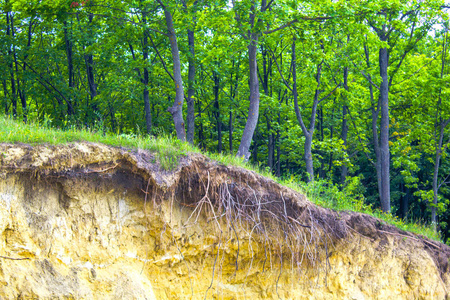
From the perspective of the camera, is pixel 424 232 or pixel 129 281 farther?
pixel 424 232

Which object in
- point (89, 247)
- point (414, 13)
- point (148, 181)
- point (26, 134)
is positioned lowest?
point (89, 247)

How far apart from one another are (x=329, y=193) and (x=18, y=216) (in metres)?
7.17

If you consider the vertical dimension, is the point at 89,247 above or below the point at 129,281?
above

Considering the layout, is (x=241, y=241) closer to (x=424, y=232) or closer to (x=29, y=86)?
(x=424, y=232)

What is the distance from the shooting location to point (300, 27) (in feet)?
35.8

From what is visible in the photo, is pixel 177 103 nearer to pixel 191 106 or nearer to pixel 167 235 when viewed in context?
pixel 191 106

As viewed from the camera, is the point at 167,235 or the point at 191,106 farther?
the point at 191,106

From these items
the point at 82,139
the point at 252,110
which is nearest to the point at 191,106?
the point at 252,110

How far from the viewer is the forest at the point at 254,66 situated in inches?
429

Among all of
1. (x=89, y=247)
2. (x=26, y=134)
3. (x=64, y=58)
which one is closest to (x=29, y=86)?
(x=64, y=58)

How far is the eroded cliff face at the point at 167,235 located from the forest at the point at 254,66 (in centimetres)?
277

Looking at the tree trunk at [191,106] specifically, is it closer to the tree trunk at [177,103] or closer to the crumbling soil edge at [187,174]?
the tree trunk at [177,103]

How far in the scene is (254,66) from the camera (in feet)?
36.9

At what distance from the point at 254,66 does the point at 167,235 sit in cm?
630
